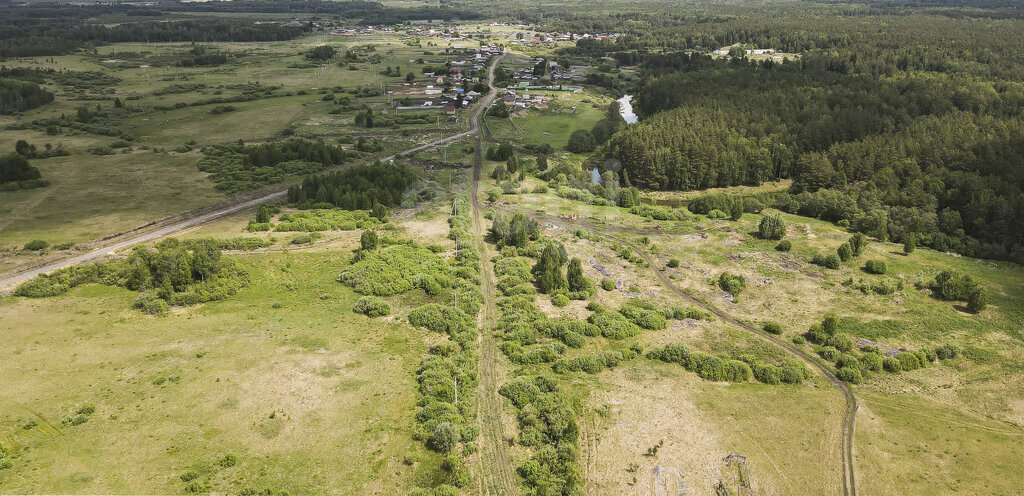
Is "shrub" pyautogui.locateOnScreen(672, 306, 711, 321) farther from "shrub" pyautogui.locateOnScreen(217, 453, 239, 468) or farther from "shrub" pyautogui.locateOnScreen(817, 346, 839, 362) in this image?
"shrub" pyautogui.locateOnScreen(217, 453, 239, 468)

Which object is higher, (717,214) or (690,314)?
(717,214)

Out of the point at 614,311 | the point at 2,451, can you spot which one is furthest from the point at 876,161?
the point at 2,451

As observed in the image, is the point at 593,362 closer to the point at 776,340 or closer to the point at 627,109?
the point at 776,340

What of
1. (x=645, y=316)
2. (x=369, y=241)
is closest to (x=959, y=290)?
(x=645, y=316)

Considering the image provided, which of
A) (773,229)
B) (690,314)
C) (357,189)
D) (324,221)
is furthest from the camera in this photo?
(357,189)

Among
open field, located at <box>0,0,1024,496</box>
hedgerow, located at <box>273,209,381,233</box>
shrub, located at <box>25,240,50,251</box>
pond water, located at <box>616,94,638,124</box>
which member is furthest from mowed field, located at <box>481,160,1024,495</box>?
pond water, located at <box>616,94,638,124</box>

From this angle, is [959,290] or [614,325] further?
[959,290]
